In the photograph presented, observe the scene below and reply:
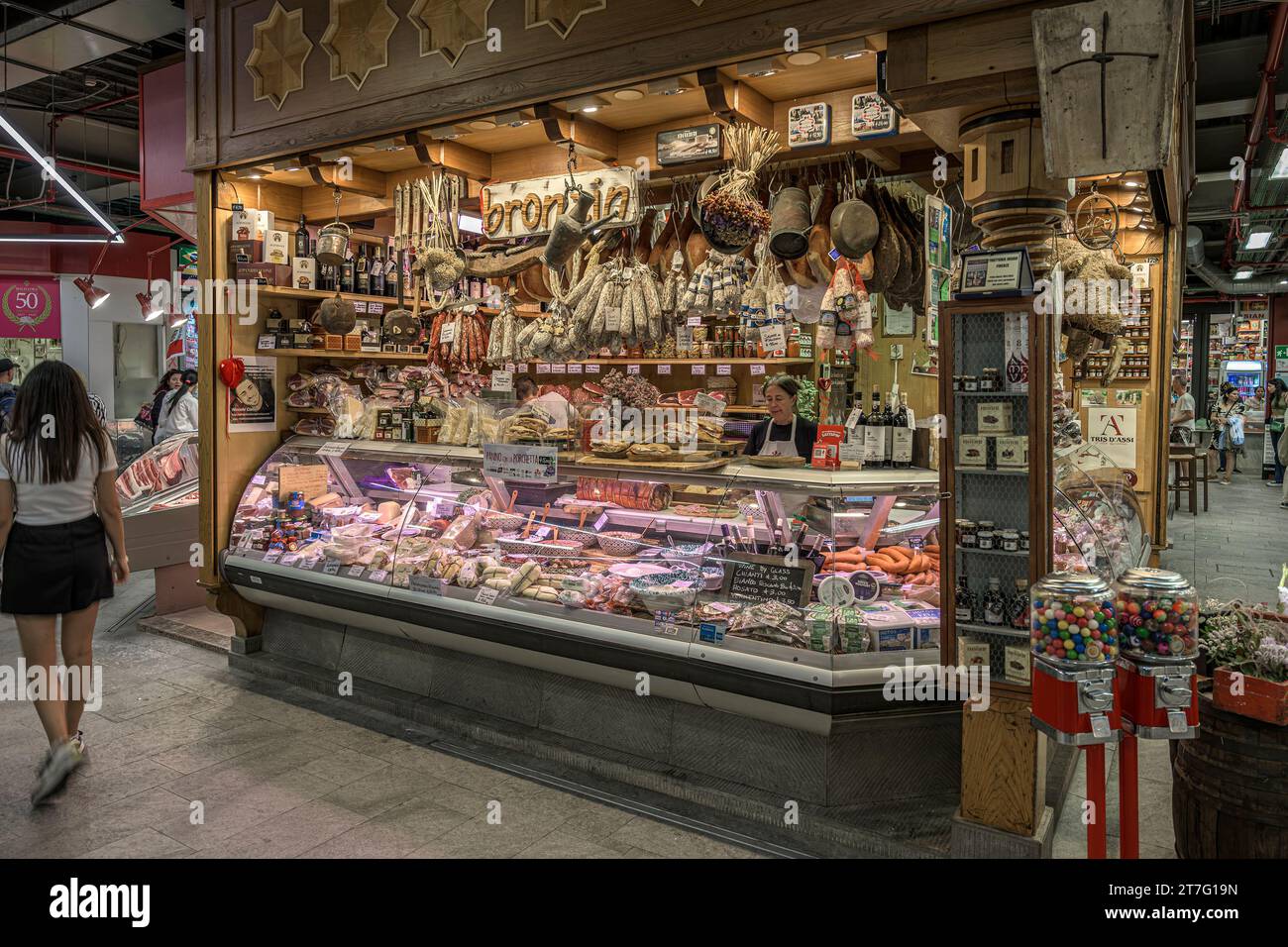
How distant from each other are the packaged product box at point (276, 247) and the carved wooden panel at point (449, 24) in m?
2.11

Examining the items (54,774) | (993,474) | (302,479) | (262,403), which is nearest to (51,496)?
(54,774)

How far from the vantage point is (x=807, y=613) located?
3680 millimetres

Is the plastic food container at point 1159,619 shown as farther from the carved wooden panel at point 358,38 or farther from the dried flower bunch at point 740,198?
the carved wooden panel at point 358,38

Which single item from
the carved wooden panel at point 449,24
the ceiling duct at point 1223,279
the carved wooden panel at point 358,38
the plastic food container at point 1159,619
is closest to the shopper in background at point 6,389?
the carved wooden panel at point 358,38

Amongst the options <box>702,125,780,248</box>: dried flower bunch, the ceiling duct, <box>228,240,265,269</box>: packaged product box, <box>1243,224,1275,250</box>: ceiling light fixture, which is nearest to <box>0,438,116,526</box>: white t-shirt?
<box>228,240,265,269</box>: packaged product box

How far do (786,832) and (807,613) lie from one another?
891mm

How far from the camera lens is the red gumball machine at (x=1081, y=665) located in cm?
246

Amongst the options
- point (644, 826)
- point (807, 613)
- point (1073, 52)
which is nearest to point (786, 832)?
point (644, 826)

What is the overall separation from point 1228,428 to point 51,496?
21404 millimetres

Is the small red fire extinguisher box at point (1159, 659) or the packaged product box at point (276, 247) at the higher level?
the packaged product box at point (276, 247)

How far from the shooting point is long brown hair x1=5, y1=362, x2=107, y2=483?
4062 millimetres

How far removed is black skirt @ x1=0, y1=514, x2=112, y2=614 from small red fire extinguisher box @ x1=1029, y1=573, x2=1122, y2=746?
13.3 feet
